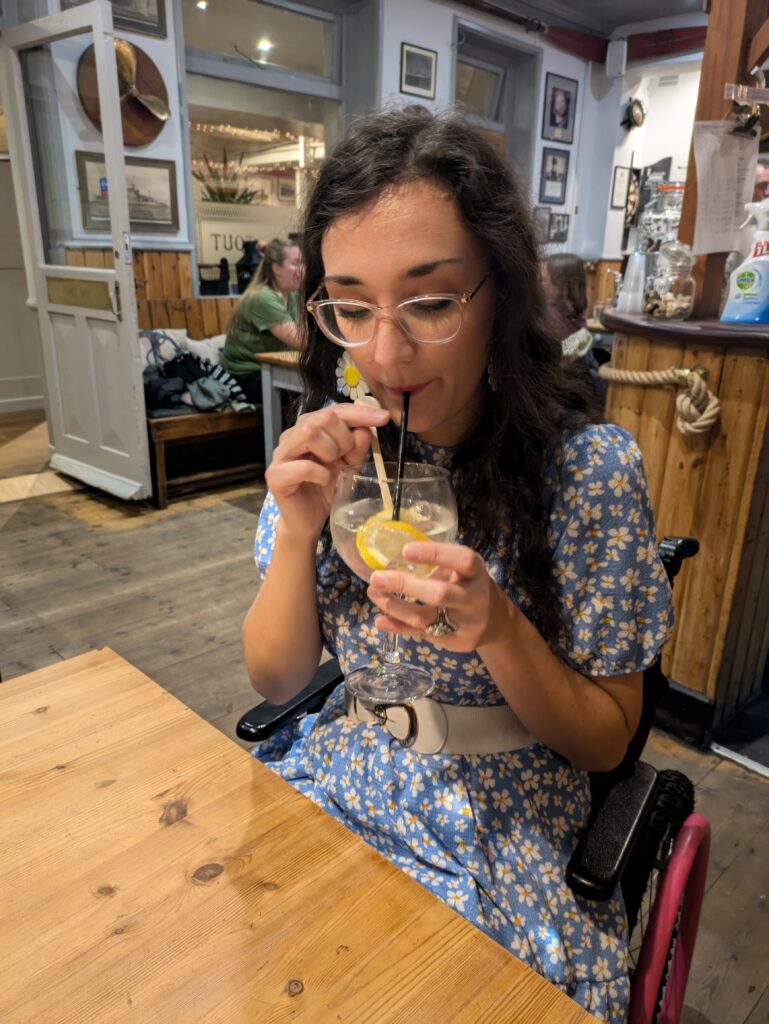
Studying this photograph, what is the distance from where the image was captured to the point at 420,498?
803mm

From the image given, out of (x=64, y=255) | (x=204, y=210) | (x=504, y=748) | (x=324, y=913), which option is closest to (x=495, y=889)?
(x=504, y=748)

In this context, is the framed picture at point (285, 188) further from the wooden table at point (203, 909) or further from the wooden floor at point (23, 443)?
the wooden table at point (203, 909)

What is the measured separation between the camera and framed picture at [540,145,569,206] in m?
7.38

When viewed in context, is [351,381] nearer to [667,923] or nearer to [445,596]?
[445,596]

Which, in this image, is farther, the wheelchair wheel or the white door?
the white door

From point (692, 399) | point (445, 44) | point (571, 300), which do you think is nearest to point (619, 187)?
point (445, 44)

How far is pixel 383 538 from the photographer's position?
79 cm

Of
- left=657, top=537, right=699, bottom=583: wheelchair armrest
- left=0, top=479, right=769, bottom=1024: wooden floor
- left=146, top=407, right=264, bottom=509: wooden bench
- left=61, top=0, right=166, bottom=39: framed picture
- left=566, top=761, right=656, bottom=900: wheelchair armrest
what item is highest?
left=61, top=0, right=166, bottom=39: framed picture

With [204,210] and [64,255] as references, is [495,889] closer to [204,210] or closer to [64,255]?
[64,255]

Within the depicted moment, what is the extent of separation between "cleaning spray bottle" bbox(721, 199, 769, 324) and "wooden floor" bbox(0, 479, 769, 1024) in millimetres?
1298

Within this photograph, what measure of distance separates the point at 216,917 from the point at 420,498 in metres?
0.45

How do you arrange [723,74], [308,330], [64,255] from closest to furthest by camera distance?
[308,330], [723,74], [64,255]

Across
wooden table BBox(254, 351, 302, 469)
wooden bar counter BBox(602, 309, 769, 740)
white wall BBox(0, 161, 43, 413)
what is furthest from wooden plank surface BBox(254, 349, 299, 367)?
white wall BBox(0, 161, 43, 413)

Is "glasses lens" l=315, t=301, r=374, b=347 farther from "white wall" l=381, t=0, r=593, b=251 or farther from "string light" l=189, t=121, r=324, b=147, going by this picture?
"string light" l=189, t=121, r=324, b=147
